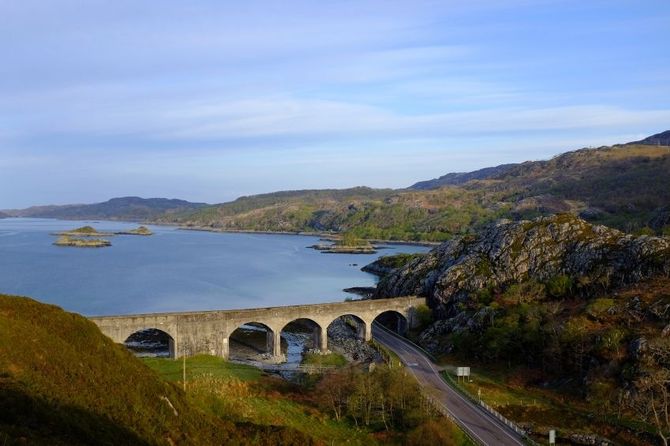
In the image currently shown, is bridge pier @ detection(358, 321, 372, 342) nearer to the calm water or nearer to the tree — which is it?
the calm water

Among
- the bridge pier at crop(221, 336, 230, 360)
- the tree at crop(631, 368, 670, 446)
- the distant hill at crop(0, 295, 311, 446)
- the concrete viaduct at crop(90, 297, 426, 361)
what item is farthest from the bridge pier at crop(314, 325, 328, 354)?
the distant hill at crop(0, 295, 311, 446)

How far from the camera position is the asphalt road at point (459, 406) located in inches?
1420

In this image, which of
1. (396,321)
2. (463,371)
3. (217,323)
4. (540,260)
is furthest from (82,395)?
(540,260)

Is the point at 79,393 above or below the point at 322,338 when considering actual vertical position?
→ above

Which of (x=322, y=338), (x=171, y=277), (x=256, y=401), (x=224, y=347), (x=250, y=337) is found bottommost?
(x=250, y=337)

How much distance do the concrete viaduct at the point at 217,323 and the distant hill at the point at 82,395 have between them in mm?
22718

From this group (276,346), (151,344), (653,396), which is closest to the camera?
(653,396)

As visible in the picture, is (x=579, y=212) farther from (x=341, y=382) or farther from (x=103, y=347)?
(x=103, y=347)

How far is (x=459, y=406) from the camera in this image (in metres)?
41.8

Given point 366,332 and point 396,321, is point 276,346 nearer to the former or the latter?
point 366,332

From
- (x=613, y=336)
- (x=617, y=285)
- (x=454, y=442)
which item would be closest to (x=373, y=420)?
(x=454, y=442)

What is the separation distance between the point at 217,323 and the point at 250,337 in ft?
48.0

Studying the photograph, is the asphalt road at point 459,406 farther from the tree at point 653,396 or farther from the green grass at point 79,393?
the green grass at point 79,393

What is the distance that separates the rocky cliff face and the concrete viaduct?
30.7 ft
